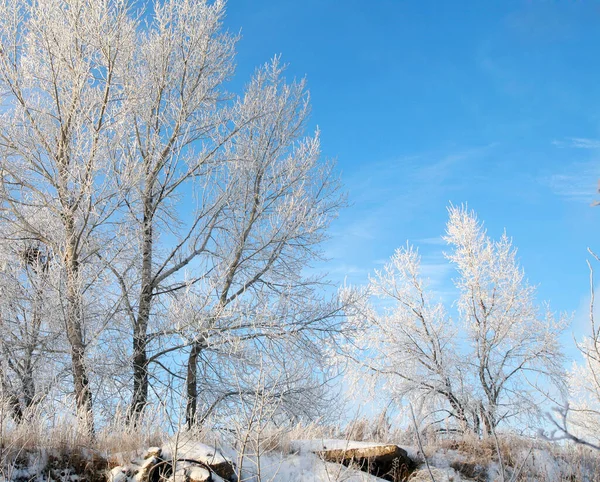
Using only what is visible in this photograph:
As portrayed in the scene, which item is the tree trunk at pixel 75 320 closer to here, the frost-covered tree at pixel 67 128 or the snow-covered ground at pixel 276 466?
the frost-covered tree at pixel 67 128

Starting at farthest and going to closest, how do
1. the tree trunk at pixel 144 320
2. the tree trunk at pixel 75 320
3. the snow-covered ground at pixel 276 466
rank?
the tree trunk at pixel 144 320 → the tree trunk at pixel 75 320 → the snow-covered ground at pixel 276 466

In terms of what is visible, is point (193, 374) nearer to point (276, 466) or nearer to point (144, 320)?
point (144, 320)

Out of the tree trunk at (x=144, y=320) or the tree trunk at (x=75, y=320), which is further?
the tree trunk at (x=144, y=320)

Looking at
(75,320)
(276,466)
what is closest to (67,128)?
(75,320)

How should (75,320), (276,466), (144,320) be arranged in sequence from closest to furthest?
(276,466) → (75,320) → (144,320)

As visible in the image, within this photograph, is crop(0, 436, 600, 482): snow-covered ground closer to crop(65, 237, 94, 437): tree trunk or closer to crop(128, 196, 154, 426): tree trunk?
crop(65, 237, 94, 437): tree trunk

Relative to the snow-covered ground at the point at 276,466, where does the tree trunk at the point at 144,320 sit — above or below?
above

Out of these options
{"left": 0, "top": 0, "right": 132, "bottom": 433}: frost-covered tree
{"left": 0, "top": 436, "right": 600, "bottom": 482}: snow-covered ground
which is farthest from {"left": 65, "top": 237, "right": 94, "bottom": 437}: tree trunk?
{"left": 0, "top": 436, "right": 600, "bottom": 482}: snow-covered ground

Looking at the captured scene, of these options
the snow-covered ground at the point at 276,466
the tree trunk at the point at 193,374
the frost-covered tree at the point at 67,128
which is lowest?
the snow-covered ground at the point at 276,466

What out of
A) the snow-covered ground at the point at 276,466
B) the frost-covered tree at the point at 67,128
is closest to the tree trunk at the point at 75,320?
the frost-covered tree at the point at 67,128

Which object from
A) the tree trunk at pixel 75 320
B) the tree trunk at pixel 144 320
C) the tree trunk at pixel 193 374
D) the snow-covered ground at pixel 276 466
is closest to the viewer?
the snow-covered ground at pixel 276 466

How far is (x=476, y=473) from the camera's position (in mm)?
5828

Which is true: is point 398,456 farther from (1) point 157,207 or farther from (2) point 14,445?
(1) point 157,207

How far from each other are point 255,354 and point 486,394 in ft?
25.5
